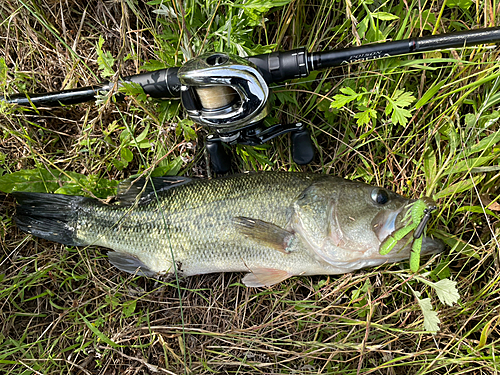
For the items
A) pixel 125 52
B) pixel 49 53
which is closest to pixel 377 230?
pixel 125 52

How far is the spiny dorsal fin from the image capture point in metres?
2.60

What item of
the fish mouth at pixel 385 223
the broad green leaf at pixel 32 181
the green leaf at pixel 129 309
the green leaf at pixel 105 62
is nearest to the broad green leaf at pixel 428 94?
the fish mouth at pixel 385 223

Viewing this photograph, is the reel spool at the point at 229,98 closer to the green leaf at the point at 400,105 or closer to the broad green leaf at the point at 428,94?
the green leaf at the point at 400,105

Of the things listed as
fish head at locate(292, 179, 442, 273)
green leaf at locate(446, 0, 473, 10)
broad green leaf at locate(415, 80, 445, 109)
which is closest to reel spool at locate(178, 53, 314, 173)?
fish head at locate(292, 179, 442, 273)

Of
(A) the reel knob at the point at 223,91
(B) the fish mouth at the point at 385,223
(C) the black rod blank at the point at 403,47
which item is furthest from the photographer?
(B) the fish mouth at the point at 385,223

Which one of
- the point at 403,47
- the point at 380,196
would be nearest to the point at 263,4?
the point at 403,47

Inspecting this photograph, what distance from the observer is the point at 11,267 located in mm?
2771

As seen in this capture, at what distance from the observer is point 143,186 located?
2.58 metres

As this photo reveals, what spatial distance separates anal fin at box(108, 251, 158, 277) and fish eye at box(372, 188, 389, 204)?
1709mm

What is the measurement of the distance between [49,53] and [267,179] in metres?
2.36

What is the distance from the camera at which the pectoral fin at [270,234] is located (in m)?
2.24

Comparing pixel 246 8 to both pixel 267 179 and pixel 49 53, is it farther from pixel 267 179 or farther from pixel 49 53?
pixel 49 53

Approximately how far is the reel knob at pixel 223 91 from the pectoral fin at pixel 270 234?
655 mm

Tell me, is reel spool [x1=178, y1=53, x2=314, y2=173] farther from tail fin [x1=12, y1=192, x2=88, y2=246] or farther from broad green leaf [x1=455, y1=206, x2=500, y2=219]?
tail fin [x1=12, y1=192, x2=88, y2=246]
